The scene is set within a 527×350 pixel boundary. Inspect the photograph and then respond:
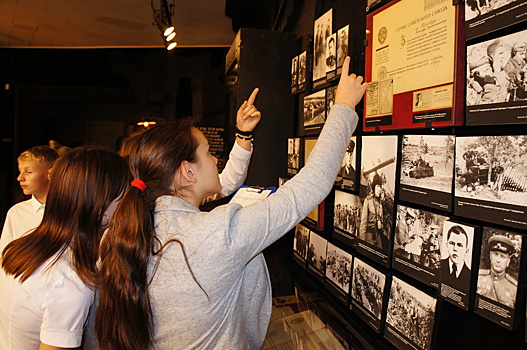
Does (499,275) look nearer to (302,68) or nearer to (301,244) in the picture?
(301,244)

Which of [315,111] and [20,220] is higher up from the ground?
[315,111]

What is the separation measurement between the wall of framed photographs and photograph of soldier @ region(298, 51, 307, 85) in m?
0.41

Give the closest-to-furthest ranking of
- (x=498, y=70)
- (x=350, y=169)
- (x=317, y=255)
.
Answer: (x=498, y=70)
(x=350, y=169)
(x=317, y=255)

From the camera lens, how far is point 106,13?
16.9 ft

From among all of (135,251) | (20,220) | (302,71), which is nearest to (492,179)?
(135,251)

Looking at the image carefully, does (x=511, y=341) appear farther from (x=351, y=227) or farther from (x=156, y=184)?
(x=156, y=184)

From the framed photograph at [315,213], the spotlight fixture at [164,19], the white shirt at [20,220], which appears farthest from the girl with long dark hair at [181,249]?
the spotlight fixture at [164,19]

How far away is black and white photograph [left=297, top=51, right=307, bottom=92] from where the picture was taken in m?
2.37

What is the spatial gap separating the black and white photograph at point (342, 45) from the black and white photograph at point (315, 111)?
0.73ft

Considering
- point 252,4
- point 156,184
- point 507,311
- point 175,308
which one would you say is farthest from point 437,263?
point 252,4

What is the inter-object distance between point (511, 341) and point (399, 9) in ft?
3.63

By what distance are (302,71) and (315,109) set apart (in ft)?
1.14

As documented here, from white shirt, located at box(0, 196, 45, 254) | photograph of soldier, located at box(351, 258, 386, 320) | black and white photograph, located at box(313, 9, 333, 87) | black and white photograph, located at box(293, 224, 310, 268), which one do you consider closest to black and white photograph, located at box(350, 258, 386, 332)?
photograph of soldier, located at box(351, 258, 386, 320)

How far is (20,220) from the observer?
96.8 inches
